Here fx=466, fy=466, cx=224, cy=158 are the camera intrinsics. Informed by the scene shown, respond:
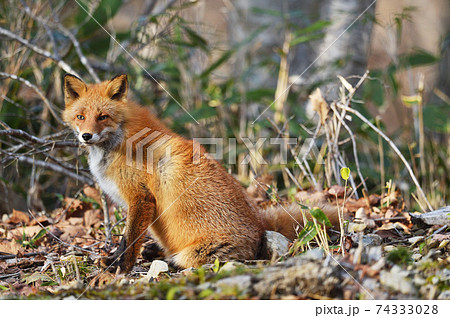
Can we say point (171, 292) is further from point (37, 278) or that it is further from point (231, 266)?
point (37, 278)

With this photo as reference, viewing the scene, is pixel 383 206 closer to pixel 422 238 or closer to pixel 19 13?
pixel 422 238

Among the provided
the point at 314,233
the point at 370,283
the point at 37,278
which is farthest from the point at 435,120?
the point at 37,278

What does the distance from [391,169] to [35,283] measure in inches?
229

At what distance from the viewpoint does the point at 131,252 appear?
3.75m

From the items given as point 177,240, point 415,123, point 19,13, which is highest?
point 19,13

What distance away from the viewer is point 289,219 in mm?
4156

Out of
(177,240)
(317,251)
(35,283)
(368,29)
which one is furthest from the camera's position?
(368,29)

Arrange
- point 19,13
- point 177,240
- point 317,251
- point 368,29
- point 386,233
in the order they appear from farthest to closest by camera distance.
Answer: point 368,29 → point 19,13 → point 386,233 → point 177,240 → point 317,251

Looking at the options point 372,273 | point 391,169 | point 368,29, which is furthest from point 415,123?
point 372,273

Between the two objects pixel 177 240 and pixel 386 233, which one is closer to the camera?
pixel 177 240

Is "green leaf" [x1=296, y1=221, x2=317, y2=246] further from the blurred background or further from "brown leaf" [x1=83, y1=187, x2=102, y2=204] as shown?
"brown leaf" [x1=83, y1=187, x2=102, y2=204]

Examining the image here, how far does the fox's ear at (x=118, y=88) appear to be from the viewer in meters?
4.04

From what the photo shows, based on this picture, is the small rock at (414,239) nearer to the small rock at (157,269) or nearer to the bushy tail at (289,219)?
the bushy tail at (289,219)

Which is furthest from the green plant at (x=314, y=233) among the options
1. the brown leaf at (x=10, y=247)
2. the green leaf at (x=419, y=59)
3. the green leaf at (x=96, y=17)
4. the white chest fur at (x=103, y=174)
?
the green leaf at (x=419, y=59)
